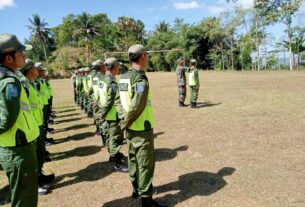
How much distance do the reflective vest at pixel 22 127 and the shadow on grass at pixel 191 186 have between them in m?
1.98

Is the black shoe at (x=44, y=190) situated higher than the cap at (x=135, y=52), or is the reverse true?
the cap at (x=135, y=52)

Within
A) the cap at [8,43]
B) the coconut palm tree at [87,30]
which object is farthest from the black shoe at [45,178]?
the coconut palm tree at [87,30]

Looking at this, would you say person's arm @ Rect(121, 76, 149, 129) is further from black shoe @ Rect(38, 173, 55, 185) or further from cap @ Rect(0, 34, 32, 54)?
black shoe @ Rect(38, 173, 55, 185)

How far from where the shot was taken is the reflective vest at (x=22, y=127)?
3357mm

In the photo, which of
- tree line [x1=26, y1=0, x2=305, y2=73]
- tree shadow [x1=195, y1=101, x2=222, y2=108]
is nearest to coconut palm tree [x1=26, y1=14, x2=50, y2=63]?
tree line [x1=26, y1=0, x2=305, y2=73]

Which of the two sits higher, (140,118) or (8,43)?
(8,43)

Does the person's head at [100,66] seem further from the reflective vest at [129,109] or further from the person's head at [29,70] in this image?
the reflective vest at [129,109]

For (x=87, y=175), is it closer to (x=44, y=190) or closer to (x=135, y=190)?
(x=44, y=190)

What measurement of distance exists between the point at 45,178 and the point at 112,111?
1726mm

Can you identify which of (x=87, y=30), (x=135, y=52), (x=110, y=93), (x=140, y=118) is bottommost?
(x=140, y=118)

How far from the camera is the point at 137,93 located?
14.0ft

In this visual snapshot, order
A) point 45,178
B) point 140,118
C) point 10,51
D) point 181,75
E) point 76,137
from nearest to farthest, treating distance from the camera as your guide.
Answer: point 10,51
point 140,118
point 45,178
point 76,137
point 181,75

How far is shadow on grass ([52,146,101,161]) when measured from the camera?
7859 mm

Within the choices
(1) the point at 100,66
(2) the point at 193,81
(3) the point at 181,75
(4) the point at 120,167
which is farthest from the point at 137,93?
(3) the point at 181,75
